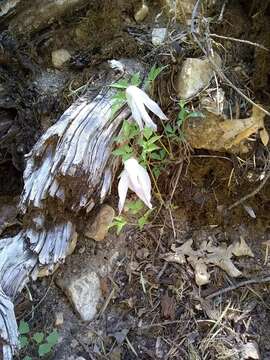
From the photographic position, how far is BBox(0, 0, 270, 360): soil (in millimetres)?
1625

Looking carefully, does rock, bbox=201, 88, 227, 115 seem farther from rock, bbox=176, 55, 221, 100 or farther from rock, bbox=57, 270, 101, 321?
rock, bbox=57, 270, 101, 321

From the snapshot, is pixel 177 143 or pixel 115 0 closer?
pixel 177 143

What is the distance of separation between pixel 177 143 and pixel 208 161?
0.44 ft

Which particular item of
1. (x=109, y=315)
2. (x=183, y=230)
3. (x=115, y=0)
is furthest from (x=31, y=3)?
(x=109, y=315)

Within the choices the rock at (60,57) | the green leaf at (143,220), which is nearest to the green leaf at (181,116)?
the green leaf at (143,220)

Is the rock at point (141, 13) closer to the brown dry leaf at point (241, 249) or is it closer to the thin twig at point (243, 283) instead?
the brown dry leaf at point (241, 249)

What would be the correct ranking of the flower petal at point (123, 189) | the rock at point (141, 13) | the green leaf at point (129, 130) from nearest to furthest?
the flower petal at point (123, 189)
the green leaf at point (129, 130)
the rock at point (141, 13)

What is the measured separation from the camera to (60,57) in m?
1.95

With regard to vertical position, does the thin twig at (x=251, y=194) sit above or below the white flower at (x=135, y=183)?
below

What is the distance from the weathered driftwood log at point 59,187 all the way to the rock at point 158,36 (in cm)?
33

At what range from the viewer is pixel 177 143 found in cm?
171

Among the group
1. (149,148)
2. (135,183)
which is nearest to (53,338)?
(135,183)

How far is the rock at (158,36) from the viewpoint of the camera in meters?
1.80

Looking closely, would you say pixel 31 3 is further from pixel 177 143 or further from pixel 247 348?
pixel 247 348
